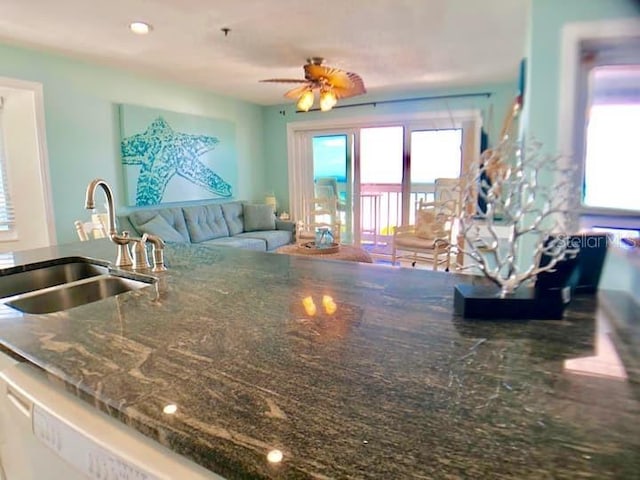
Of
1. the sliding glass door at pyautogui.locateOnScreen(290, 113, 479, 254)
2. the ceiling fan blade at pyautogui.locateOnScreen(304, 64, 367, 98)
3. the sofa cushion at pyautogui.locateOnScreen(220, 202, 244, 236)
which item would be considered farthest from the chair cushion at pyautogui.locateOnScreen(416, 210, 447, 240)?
the sofa cushion at pyautogui.locateOnScreen(220, 202, 244, 236)

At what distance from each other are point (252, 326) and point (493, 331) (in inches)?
23.1

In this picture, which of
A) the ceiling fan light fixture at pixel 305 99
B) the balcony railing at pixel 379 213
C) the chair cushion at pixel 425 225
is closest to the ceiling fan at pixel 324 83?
the ceiling fan light fixture at pixel 305 99

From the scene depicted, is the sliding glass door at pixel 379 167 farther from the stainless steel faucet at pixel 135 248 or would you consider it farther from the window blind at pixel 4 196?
the stainless steel faucet at pixel 135 248

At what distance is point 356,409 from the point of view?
2.11 ft

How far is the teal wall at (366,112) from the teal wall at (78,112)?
1.90m

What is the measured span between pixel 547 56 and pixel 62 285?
265cm

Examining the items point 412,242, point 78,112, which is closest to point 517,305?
point 412,242

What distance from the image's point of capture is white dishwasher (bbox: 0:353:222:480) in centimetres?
64

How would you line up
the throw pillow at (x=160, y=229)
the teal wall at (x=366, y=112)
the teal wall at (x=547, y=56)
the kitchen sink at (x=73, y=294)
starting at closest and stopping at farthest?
the kitchen sink at (x=73, y=294) → the teal wall at (x=547, y=56) → the throw pillow at (x=160, y=229) → the teal wall at (x=366, y=112)

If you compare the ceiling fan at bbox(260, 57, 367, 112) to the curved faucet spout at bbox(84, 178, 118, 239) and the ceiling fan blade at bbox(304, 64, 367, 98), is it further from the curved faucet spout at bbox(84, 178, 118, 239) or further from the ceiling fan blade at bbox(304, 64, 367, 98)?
the curved faucet spout at bbox(84, 178, 118, 239)

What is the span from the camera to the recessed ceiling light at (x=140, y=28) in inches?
108

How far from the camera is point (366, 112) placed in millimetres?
5613

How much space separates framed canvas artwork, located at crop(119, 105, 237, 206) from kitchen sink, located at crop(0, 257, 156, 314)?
8.66 ft

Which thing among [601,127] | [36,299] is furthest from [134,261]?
[601,127]
